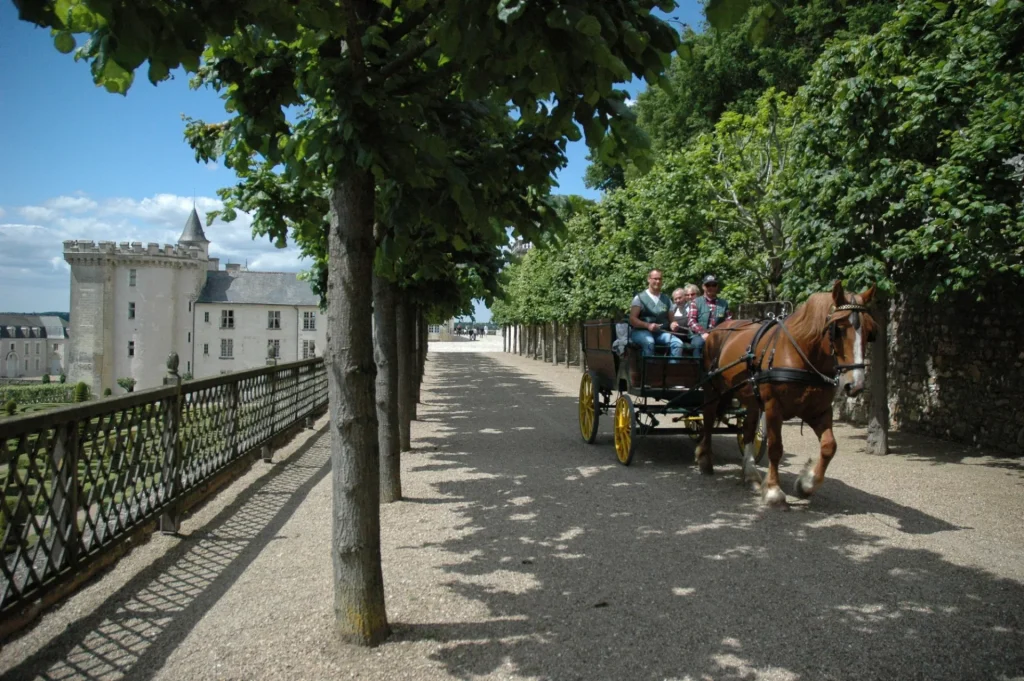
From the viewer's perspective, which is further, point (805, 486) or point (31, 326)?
point (31, 326)

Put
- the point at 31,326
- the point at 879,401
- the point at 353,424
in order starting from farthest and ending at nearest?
the point at 31,326, the point at 879,401, the point at 353,424

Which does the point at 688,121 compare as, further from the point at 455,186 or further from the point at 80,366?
the point at 80,366

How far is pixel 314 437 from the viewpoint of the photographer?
12.6 metres

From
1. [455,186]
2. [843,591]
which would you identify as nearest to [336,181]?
[455,186]

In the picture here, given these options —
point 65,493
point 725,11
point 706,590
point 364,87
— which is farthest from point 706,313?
point 65,493

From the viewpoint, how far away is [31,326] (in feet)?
404

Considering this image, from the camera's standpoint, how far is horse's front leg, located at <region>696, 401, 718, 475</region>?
8578 millimetres

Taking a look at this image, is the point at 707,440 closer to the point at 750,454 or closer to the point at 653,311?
the point at 750,454

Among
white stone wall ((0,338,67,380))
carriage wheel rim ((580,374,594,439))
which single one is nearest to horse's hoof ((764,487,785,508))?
carriage wheel rim ((580,374,594,439))

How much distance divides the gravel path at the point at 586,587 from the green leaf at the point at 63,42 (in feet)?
9.33

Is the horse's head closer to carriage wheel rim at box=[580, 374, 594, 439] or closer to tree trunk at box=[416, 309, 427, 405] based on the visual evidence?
carriage wheel rim at box=[580, 374, 594, 439]

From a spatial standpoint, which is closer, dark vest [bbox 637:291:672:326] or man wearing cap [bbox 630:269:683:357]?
man wearing cap [bbox 630:269:683:357]

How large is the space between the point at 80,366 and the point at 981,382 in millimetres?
76047

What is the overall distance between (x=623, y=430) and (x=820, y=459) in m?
2.96
